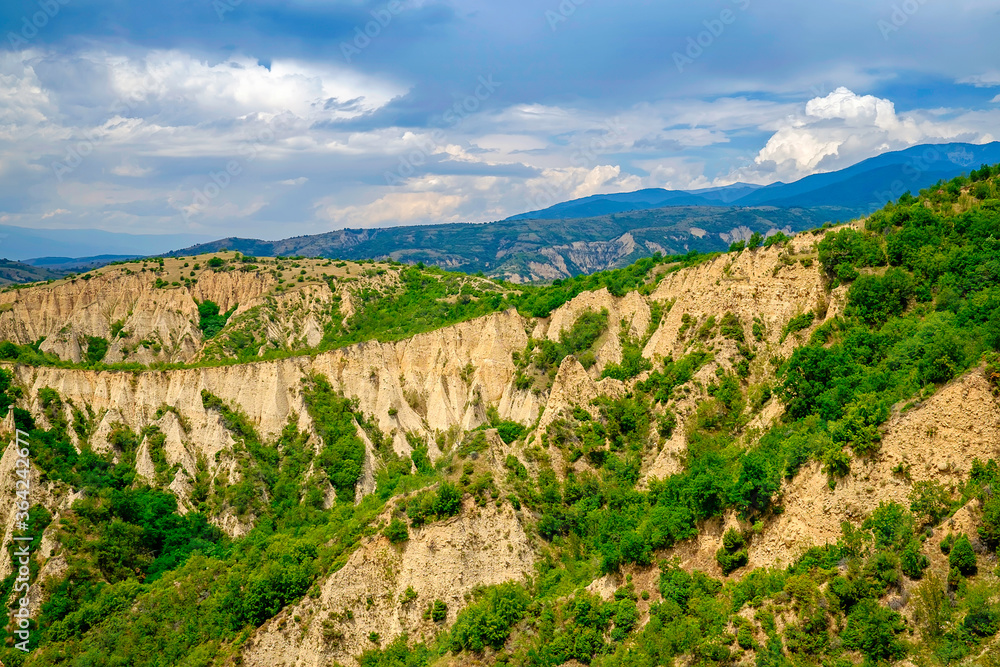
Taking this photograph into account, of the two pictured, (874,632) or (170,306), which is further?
(170,306)

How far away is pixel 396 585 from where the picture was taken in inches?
1374

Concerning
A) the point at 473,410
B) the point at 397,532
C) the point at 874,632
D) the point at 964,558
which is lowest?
the point at 397,532

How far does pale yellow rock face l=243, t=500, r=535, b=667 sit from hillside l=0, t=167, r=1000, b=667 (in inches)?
4.5

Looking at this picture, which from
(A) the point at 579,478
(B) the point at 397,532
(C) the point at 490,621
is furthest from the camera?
(A) the point at 579,478

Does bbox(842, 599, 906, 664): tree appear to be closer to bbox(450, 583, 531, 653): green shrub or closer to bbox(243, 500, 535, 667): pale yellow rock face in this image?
bbox(450, 583, 531, 653): green shrub

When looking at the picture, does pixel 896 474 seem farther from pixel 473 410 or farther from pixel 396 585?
pixel 473 410

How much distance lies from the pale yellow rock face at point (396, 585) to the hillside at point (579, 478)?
4.5 inches

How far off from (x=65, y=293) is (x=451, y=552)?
8194cm

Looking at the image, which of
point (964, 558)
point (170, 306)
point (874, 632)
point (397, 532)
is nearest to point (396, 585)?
point (397, 532)

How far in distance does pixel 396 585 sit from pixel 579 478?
12.5m

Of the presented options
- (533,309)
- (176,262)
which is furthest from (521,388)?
(176,262)

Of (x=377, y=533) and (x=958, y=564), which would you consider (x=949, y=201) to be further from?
(x=377, y=533)

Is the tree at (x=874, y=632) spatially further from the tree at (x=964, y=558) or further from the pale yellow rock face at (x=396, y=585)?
the pale yellow rock face at (x=396, y=585)

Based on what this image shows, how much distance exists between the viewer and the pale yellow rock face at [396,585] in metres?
32.8
